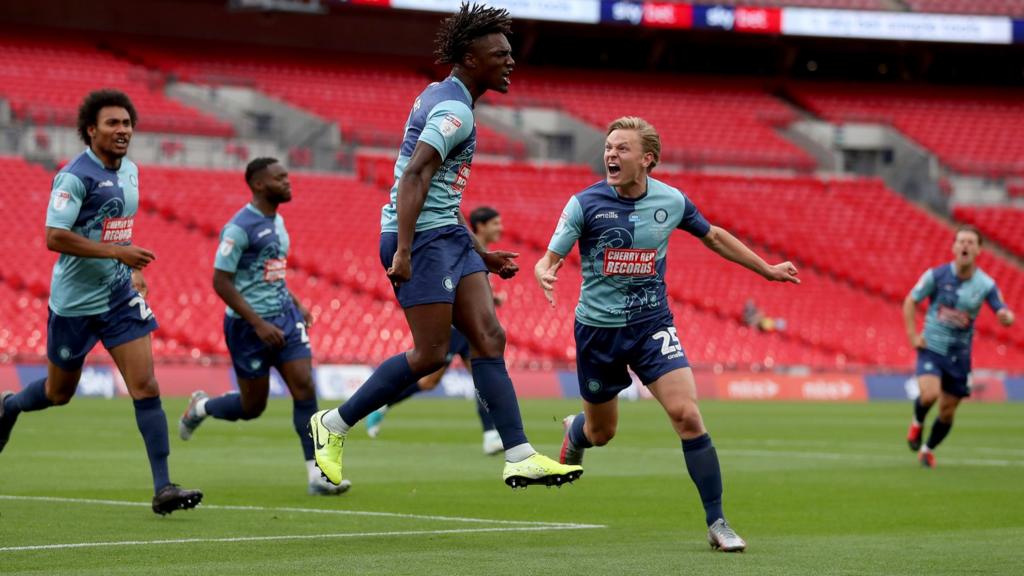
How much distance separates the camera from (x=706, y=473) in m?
8.88

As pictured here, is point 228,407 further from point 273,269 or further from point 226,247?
point 226,247

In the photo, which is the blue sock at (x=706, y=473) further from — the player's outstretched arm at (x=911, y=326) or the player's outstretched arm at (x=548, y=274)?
the player's outstretched arm at (x=911, y=326)

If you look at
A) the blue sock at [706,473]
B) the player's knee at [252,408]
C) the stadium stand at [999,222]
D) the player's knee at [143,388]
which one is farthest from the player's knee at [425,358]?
the stadium stand at [999,222]

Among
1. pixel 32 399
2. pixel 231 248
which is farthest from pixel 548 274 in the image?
pixel 32 399

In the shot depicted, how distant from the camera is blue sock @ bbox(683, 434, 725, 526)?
8.80 m

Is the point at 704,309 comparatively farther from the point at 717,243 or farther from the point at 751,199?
the point at 717,243

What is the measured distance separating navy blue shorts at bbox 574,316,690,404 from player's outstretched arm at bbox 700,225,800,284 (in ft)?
1.79

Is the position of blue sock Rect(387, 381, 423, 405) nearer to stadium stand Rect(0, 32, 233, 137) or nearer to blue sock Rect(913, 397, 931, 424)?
blue sock Rect(913, 397, 931, 424)

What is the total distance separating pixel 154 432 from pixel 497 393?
2.81 m

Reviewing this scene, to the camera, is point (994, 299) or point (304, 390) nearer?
point (304, 390)

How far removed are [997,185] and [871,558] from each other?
138ft

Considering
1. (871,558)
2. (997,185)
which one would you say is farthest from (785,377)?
(871,558)

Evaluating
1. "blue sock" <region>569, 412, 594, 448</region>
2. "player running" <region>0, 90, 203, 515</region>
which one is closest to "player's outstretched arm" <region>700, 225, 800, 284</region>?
"blue sock" <region>569, 412, 594, 448</region>

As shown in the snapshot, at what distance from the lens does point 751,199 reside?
4481cm
